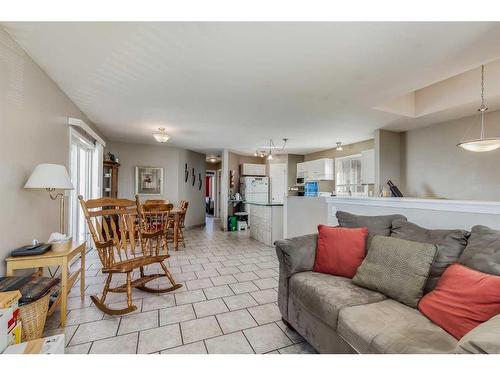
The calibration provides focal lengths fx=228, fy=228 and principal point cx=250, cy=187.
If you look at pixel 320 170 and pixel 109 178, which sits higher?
pixel 320 170

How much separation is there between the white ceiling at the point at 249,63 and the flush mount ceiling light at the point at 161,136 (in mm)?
595

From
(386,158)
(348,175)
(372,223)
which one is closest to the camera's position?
(372,223)

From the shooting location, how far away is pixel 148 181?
6254 millimetres

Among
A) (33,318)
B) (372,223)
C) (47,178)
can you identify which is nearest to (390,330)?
(372,223)

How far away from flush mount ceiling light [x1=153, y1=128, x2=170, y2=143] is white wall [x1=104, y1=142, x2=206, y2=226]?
171 cm

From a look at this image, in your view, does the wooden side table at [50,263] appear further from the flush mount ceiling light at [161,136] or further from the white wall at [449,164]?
the white wall at [449,164]

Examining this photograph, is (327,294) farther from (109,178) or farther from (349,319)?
(109,178)

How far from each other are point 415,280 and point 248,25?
81.2 inches

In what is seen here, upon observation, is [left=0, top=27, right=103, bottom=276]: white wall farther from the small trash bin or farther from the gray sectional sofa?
the small trash bin

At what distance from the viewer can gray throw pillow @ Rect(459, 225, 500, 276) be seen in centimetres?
122

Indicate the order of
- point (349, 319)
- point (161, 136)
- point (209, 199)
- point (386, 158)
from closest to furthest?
point (349, 319)
point (161, 136)
point (386, 158)
point (209, 199)

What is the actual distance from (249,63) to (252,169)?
226 inches

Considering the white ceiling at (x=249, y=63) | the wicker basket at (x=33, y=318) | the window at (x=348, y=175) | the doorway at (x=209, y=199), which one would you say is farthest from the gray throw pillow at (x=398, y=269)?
the doorway at (x=209, y=199)
